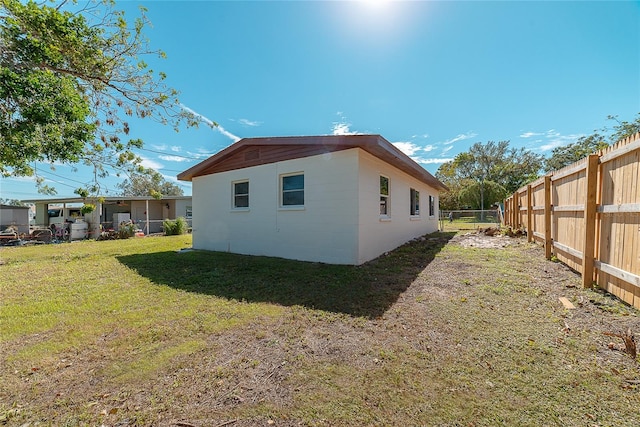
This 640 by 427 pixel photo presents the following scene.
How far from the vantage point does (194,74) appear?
33.1 feet

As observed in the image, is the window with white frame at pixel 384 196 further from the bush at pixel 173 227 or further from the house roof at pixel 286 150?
A: the bush at pixel 173 227

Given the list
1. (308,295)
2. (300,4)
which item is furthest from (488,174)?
(308,295)

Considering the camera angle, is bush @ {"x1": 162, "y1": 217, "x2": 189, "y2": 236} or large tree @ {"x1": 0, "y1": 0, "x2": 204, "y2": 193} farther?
bush @ {"x1": 162, "y1": 217, "x2": 189, "y2": 236}

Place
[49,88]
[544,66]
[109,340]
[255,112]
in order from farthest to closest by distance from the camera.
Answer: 1. [255,112]
2. [544,66]
3. [49,88]
4. [109,340]

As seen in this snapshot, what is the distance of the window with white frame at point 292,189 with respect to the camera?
742 centimetres

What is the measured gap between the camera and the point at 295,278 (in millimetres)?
5555

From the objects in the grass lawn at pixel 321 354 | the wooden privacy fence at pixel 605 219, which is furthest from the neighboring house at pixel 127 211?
the wooden privacy fence at pixel 605 219

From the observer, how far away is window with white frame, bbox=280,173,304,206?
24.3 ft

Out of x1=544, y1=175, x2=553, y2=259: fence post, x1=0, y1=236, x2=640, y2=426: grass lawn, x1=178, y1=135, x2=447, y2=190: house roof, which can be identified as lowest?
x1=0, y1=236, x2=640, y2=426: grass lawn

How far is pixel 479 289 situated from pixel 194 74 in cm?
1147

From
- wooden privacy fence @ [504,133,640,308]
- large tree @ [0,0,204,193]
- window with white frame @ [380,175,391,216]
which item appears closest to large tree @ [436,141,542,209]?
window with white frame @ [380,175,391,216]

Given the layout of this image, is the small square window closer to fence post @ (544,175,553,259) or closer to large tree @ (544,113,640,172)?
fence post @ (544,175,553,259)

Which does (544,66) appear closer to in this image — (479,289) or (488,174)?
(479,289)

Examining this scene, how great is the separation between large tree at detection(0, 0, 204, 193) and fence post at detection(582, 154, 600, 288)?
32.8ft
